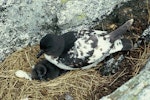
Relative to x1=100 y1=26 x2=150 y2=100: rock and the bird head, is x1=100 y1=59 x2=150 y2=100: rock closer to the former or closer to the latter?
x1=100 y1=26 x2=150 y2=100: rock

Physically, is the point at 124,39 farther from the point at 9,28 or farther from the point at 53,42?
the point at 9,28

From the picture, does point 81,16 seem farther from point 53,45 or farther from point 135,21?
point 135,21

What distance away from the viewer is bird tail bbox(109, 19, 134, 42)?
5062mm

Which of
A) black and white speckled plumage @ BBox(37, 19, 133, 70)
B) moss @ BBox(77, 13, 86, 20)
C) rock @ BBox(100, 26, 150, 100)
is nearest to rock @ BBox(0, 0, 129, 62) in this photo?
moss @ BBox(77, 13, 86, 20)

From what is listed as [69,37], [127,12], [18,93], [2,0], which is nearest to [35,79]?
[18,93]

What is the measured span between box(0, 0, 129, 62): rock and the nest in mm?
391

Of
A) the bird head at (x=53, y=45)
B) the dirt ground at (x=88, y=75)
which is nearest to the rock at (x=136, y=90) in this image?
the dirt ground at (x=88, y=75)

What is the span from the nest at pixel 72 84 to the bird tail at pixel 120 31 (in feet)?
0.90

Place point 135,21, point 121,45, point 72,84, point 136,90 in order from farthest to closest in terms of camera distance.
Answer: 1. point 135,21
2. point 121,45
3. point 72,84
4. point 136,90

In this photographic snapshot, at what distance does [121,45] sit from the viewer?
16.9ft

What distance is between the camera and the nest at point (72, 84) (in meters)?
4.89

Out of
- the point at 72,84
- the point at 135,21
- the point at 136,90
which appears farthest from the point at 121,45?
the point at 136,90

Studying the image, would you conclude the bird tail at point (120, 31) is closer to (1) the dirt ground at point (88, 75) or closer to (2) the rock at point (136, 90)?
(1) the dirt ground at point (88, 75)

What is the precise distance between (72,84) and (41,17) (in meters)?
0.86
